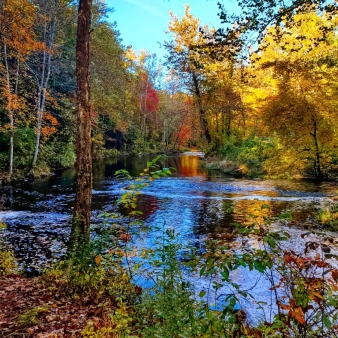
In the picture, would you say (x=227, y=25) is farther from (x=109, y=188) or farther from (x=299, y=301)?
(x=109, y=188)

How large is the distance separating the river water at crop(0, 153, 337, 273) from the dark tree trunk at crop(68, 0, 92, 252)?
1706 millimetres

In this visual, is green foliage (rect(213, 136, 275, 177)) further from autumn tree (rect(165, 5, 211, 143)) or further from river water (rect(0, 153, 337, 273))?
autumn tree (rect(165, 5, 211, 143))

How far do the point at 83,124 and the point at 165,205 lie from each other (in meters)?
7.47

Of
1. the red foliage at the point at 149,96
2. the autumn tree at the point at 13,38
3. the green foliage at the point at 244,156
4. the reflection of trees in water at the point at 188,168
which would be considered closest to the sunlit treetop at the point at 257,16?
the autumn tree at the point at 13,38

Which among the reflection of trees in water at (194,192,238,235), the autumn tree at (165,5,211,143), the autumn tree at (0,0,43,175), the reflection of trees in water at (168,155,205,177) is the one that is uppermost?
the autumn tree at (165,5,211,143)

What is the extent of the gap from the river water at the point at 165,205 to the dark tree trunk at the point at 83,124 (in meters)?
1.71

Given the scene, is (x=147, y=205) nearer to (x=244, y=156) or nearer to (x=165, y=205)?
(x=165, y=205)

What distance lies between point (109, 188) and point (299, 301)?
15416 mm

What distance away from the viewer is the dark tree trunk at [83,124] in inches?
232

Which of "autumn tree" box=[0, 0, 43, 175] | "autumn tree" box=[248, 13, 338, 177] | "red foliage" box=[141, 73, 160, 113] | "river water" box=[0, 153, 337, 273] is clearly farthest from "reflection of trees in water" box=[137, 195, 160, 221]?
"red foliage" box=[141, 73, 160, 113]

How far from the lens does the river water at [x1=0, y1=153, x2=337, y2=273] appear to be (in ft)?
27.8

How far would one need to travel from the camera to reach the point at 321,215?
997cm

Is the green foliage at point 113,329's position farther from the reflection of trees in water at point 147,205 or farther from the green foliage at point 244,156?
the green foliage at point 244,156

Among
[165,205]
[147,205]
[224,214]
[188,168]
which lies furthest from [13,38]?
[188,168]
